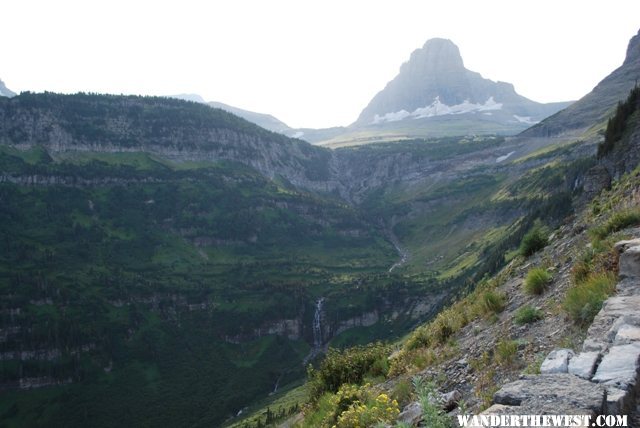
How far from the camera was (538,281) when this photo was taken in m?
17.3

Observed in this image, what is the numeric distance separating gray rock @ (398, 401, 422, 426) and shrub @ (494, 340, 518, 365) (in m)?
2.85

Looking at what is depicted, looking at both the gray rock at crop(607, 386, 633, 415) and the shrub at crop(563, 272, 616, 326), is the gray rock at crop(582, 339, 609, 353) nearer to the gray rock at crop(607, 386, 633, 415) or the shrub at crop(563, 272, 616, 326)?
the gray rock at crop(607, 386, 633, 415)

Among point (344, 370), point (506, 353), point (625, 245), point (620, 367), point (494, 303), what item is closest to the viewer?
point (620, 367)

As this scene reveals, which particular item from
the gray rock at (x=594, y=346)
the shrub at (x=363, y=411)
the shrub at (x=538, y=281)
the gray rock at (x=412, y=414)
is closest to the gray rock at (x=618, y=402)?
the gray rock at (x=594, y=346)

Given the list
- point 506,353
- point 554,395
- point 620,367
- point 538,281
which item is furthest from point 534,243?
point 554,395

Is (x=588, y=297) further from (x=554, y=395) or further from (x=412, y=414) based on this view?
(x=412, y=414)

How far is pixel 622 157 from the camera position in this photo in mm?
42750

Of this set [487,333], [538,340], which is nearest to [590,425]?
[538,340]

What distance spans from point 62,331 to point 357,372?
197484 millimetres

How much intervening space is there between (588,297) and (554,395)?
5721 mm

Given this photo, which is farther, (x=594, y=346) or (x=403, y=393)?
(x=403, y=393)

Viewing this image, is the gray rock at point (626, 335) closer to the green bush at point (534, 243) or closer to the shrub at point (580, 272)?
the shrub at point (580, 272)

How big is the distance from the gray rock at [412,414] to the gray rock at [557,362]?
3.41m

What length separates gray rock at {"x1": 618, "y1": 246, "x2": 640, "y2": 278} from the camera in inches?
485
